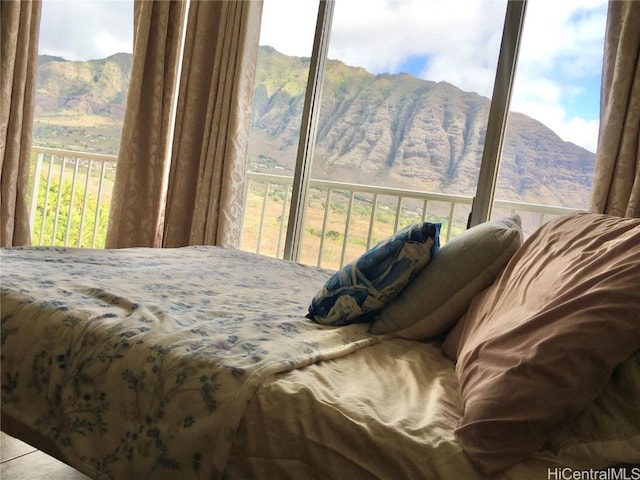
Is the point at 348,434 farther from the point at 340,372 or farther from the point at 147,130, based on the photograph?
the point at 147,130

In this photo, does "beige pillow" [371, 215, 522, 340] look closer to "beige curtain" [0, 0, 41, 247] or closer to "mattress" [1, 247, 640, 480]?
"mattress" [1, 247, 640, 480]

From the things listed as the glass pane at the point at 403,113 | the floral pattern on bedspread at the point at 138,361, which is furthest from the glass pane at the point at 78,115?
the floral pattern on bedspread at the point at 138,361

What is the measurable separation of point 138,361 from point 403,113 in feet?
9.16

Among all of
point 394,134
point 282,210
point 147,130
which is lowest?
point 282,210

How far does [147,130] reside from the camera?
343 centimetres

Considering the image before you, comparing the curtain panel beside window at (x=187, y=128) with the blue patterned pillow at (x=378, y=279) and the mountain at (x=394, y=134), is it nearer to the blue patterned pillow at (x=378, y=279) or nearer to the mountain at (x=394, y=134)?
the mountain at (x=394, y=134)

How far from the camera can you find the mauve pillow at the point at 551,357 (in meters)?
0.75

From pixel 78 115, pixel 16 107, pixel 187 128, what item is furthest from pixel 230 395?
pixel 78 115

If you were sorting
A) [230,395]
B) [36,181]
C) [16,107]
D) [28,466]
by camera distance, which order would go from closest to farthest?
[230,395] → [28,466] → [16,107] → [36,181]

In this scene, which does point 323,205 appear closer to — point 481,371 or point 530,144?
point 530,144

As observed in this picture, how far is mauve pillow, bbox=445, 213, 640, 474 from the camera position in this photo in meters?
0.75

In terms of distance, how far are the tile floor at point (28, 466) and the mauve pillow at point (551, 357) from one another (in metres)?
1.10

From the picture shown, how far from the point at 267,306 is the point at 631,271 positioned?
91 cm

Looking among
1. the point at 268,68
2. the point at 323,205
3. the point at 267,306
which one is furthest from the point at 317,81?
the point at 267,306
